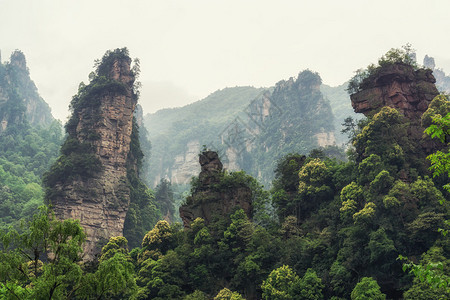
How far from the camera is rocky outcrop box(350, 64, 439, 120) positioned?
39.6 m

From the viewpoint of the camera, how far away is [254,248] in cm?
3466

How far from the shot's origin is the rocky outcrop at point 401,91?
3956 centimetres

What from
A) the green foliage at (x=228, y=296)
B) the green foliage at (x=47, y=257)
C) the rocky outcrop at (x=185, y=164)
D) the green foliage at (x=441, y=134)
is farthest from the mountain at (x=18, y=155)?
the green foliage at (x=441, y=134)

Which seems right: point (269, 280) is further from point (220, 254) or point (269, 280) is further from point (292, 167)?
point (292, 167)

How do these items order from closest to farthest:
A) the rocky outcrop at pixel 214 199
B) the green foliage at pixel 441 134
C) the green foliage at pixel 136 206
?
1. the green foliage at pixel 441 134
2. the rocky outcrop at pixel 214 199
3. the green foliage at pixel 136 206

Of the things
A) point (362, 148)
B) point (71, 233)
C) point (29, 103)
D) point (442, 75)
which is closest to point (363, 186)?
point (362, 148)

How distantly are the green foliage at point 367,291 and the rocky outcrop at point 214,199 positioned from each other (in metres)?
15.0

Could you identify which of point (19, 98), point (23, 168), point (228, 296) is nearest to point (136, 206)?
point (23, 168)

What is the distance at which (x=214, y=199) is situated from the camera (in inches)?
1586

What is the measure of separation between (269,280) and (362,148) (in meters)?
14.6

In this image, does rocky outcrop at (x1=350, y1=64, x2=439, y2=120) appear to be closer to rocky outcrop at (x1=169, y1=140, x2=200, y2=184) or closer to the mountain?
the mountain

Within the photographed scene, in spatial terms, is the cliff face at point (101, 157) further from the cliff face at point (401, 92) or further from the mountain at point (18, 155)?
the cliff face at point (401, 92)

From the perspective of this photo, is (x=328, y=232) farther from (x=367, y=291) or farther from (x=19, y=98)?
(x=19, y=98)

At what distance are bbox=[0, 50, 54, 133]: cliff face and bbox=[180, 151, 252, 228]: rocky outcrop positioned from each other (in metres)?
69.7
